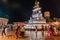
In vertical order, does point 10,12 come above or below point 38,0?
below

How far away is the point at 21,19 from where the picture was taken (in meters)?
53.2

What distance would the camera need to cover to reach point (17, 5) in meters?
50.9

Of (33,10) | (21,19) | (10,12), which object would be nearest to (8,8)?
(10,12)

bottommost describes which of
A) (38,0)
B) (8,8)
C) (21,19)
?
(21,19)

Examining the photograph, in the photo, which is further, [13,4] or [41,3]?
[41,3]

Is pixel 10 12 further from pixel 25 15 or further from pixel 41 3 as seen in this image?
pixel 41 3

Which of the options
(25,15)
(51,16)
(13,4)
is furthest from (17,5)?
(51,16)

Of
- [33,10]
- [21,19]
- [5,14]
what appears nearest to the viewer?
[5,14]

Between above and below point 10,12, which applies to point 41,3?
above

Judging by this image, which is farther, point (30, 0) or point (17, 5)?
point (30, 0)

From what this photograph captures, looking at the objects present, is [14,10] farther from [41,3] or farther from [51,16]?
[51,16]

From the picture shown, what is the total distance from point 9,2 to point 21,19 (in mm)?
7510

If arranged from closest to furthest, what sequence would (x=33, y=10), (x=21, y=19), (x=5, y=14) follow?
(x=5, y=14)
(x=21, y=19)
(x=33, y=10)

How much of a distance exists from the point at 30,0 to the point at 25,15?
593 centimetres
